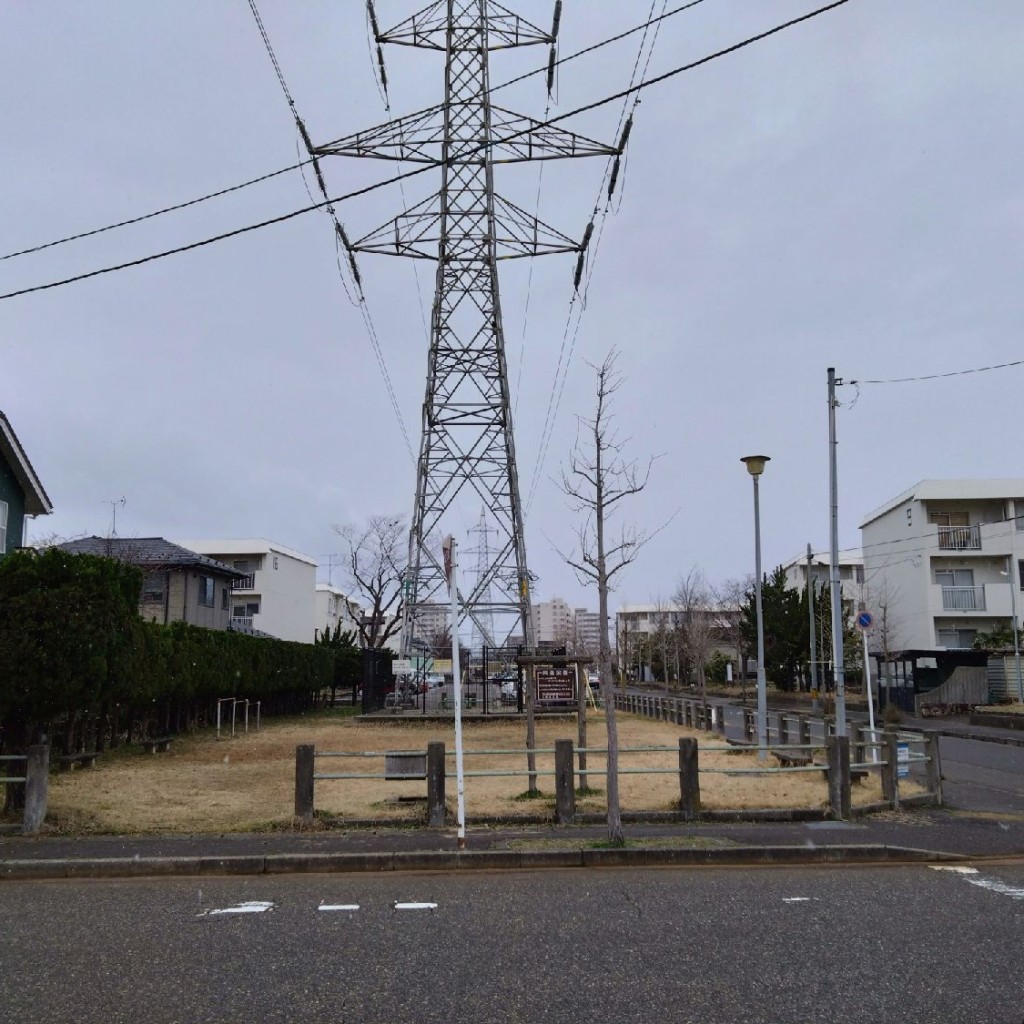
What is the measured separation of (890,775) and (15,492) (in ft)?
75.2

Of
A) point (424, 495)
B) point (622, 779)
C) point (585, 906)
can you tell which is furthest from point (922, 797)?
point (424, 495)

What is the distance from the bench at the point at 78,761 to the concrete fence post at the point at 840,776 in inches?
449

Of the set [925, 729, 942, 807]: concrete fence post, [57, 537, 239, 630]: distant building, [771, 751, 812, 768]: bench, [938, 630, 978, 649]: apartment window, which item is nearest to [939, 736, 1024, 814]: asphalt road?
[925, 729, 942, 807]: concrete fence post

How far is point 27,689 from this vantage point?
11422 mm

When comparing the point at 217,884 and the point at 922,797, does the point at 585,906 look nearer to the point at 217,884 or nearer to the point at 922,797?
the point at 217,884

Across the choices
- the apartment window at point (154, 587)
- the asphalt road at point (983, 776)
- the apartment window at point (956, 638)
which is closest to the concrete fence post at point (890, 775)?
the asphalt road at point (983, 776)

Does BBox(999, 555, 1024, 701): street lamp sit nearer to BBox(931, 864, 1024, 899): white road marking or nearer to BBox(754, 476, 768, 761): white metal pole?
BBox(754, 476, 768, 761): white metal pole

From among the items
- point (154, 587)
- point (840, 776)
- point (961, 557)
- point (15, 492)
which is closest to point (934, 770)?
point (840, 776)

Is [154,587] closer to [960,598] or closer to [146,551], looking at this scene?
[146,551]

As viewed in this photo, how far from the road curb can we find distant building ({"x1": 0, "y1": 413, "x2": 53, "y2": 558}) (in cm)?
1803

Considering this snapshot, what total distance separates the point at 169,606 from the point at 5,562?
28.3 m

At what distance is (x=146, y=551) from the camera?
40.0 m

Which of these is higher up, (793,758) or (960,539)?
(960,539)

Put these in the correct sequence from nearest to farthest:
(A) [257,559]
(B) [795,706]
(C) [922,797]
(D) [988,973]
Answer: (D) [988,973]
(C) [922,797]
(B) [795,706]
(A) [257,559]
